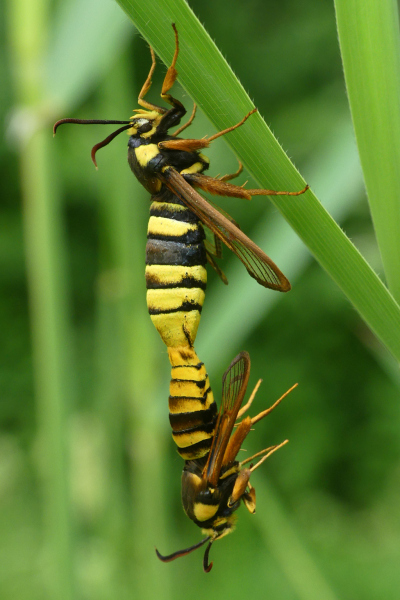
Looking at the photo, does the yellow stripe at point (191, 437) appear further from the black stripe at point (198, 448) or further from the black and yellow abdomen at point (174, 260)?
the black and yellow abdomen at point (174, 260)

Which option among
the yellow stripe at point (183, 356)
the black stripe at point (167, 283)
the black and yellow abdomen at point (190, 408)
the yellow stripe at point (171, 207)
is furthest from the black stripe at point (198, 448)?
the yellow stripe at point (171, 207)

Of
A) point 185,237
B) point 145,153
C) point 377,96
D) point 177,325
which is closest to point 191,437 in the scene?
point 177,325

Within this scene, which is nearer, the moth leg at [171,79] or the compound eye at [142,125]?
the moth leg at [171,79]

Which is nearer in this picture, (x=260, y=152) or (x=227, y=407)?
(x=260, y=152)

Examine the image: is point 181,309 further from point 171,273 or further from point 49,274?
point 49,274

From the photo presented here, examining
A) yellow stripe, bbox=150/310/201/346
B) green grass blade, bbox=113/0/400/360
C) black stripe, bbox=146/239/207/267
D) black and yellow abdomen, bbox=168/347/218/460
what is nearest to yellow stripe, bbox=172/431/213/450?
black and yellow abdomen, bbox=168/347/218/460
